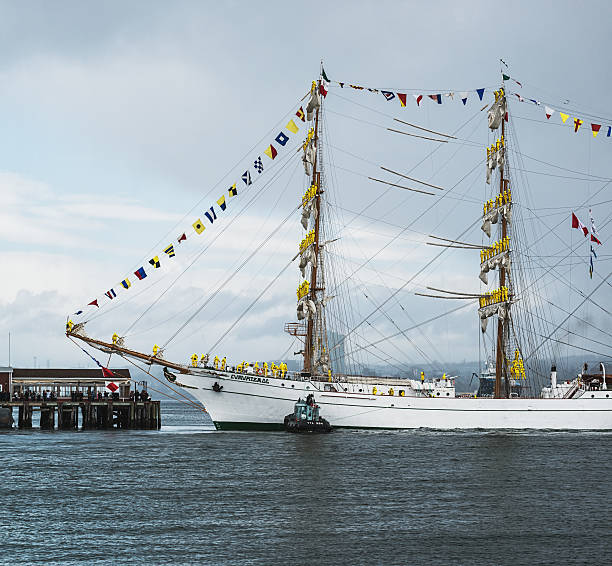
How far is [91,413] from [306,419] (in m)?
26.3

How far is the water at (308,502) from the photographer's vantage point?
2922cm

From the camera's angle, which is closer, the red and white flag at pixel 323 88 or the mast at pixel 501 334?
the red and white flag at pixel 323 88

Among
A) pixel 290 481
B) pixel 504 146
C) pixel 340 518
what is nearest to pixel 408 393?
pixel 504 146

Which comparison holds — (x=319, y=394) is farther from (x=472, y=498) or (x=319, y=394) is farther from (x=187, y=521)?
(x=187, y=521)

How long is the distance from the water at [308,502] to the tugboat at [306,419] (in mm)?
2469

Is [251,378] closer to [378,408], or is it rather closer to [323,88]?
[378,408]

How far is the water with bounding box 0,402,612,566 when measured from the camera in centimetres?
2922

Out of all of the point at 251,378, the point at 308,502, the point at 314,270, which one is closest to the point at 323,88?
the point at 314,270

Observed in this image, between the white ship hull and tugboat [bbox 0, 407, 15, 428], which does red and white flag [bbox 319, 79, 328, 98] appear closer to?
the white ship hull

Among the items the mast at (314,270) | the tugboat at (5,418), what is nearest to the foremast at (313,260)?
the mast at (314,270)

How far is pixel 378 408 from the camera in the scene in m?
69.7

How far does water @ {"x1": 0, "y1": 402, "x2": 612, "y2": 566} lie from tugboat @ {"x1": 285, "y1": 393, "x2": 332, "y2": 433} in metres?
2.47

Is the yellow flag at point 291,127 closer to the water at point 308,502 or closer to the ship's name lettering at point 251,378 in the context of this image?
the ship's name lettering at point 251,378

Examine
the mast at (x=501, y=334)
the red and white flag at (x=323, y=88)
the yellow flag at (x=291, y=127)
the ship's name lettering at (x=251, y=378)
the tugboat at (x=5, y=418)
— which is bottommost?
the tugboat at (x=5, y=418)
